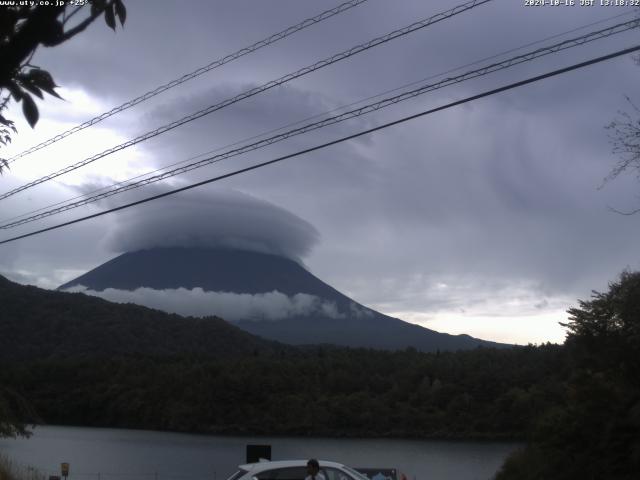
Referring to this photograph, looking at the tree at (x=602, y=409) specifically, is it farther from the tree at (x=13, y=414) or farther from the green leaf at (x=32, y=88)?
the tree at (x=13, y=414)

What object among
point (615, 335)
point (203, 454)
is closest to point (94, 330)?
point (203, 454)

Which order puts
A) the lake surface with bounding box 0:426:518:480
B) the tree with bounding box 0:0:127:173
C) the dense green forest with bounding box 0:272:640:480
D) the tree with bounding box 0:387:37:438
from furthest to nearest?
the dense green forest with bounding box 0:272:640:480, the lake surface with bounding box 0:426:518:480, the tree with bounding box 0:387:37:438, the tree with bounding box 0:0:127:173

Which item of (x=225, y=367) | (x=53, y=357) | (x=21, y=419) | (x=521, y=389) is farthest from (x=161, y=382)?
(x=21, y=419)

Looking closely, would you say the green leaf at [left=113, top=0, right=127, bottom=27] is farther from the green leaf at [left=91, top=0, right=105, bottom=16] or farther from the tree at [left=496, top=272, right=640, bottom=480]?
the tree at [left=496, top=272, right=640, bottom=480]

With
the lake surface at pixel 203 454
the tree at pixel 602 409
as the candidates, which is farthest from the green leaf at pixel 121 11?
the lake surface at pixel 203 454

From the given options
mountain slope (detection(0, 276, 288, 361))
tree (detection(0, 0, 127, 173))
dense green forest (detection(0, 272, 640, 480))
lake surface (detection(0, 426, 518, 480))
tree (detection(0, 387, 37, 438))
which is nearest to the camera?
tree (detection(0, 0, 127, 173))

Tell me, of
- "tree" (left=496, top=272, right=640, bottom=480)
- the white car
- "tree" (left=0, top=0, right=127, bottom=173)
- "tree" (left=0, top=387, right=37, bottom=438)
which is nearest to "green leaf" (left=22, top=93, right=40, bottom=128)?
"tree" (left=0, top=0, right=127, bottom=173)
